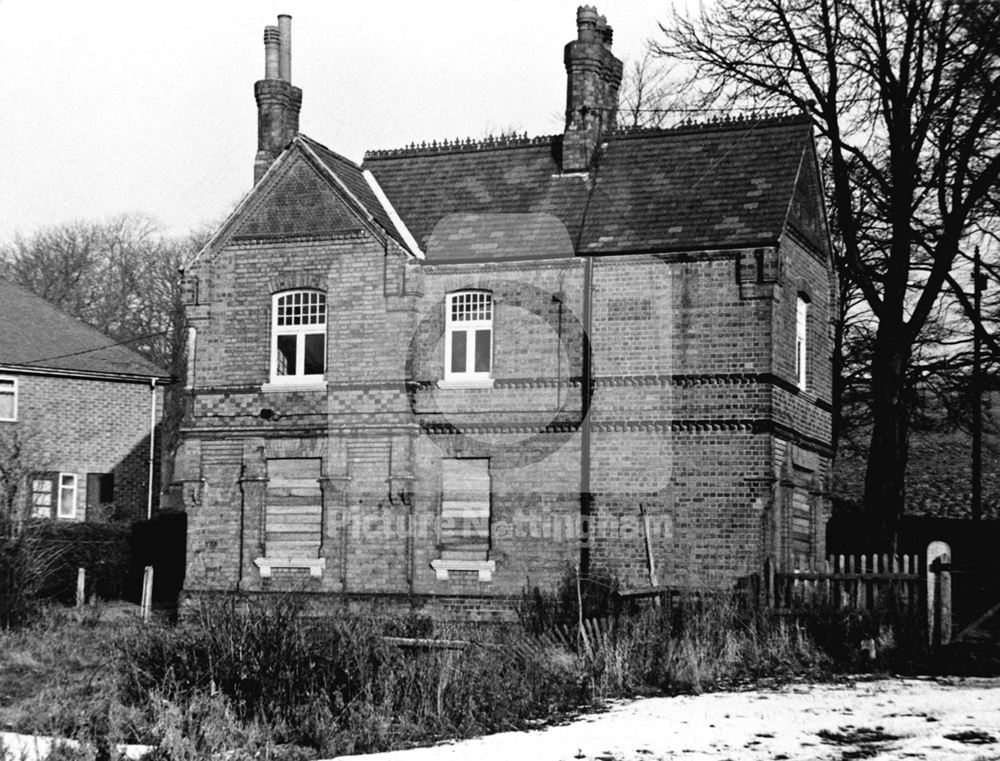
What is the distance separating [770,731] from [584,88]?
1658 centimetres

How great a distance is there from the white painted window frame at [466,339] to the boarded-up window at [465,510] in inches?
59.3

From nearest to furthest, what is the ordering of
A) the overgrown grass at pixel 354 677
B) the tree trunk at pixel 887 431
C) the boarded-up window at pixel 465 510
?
the overgrown grass at pixel 354 677, the boarded-up window at pixel 465 510, the tree trunk at pixel 887 431

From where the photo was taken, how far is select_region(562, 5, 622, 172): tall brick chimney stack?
87.4ft

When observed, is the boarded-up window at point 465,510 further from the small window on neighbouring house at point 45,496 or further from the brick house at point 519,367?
the small window on neighbouring house at point 45,496

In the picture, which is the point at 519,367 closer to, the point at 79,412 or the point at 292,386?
the point at 292,386

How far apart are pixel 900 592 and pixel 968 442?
48.5 m

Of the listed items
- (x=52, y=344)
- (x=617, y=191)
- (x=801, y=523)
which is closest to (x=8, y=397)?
(x=52, y=344)

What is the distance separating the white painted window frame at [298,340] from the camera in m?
25.8

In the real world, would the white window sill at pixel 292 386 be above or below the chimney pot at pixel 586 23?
below

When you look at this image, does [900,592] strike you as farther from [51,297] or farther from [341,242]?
[51,297]

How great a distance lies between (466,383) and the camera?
24938 millimetres

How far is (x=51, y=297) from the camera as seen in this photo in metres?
61.4

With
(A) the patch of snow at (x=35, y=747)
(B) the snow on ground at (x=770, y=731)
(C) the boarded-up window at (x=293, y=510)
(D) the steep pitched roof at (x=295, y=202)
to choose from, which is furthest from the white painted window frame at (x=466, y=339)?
(A) the patch of snow at (x=35, y=747)

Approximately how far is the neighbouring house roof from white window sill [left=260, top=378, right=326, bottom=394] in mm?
15680
